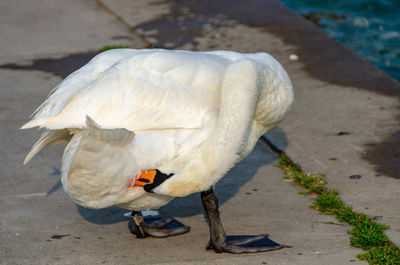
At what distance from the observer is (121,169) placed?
12.4ft

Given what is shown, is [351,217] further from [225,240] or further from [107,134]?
[107,134]

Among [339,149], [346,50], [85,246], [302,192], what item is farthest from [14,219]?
[346,50]

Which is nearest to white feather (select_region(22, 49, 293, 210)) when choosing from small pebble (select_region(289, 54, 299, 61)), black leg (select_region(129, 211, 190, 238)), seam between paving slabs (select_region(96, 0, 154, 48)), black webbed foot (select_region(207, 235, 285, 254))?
black leg (select_region(129, 211, 190, 238))

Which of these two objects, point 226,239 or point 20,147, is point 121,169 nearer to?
point 226,239

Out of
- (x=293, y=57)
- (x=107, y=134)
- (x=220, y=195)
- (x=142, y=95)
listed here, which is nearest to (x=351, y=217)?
(x=220, y=195)

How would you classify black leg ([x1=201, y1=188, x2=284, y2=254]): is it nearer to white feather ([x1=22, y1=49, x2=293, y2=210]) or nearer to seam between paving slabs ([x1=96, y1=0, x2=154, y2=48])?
white feather ([x1=22, y1=49, x2=293, y2=210])

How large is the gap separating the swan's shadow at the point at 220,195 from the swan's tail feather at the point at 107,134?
3.70ft

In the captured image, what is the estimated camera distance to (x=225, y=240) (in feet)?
14.1

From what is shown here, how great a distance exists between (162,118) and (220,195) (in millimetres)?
1232

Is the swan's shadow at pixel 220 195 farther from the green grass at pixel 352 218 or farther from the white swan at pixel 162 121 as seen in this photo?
the white swan at pixel 162 121

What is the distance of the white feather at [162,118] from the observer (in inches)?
151

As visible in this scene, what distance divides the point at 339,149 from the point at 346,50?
241 cm

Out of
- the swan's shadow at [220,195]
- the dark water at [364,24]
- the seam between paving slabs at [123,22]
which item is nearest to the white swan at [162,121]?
the swan's shadow at [220,195]

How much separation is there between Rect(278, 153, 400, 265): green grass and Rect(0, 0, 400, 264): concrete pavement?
0.24 ft
